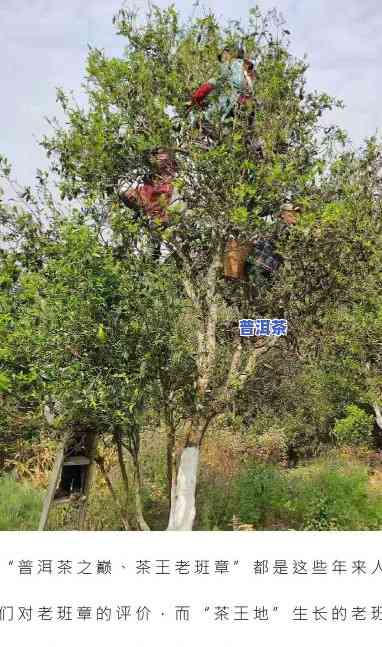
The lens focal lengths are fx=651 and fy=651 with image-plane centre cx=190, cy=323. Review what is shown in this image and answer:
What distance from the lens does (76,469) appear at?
7.14 m

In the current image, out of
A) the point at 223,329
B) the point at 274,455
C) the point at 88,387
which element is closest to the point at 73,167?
the point at 223,329

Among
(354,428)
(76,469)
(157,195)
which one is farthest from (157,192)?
(354,428)

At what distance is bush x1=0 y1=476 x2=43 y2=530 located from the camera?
805cm

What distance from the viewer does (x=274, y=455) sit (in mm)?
13508

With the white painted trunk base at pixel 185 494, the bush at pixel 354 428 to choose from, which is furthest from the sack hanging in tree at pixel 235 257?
the bush at pixel 354 428

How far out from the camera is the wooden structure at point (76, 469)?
6461 millimetres

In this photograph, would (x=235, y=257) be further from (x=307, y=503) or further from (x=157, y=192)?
(x=307, y=503)

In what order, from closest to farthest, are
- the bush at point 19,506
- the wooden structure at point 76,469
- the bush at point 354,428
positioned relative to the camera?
the wooden structure at point 76,469 < the bush at point 19,506 < the bush at point 354,428

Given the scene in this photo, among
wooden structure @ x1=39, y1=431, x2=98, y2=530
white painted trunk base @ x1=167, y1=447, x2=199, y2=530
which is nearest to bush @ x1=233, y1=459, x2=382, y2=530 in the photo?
white painted trunk base @ x1=167, y1=447, x2=199, y2=530

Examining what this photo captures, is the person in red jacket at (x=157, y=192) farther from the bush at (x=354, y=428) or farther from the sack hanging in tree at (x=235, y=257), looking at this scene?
the bush at (x=354, y=428)

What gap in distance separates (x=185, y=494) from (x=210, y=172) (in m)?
3.42

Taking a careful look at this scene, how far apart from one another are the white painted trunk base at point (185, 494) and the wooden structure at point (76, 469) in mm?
955
